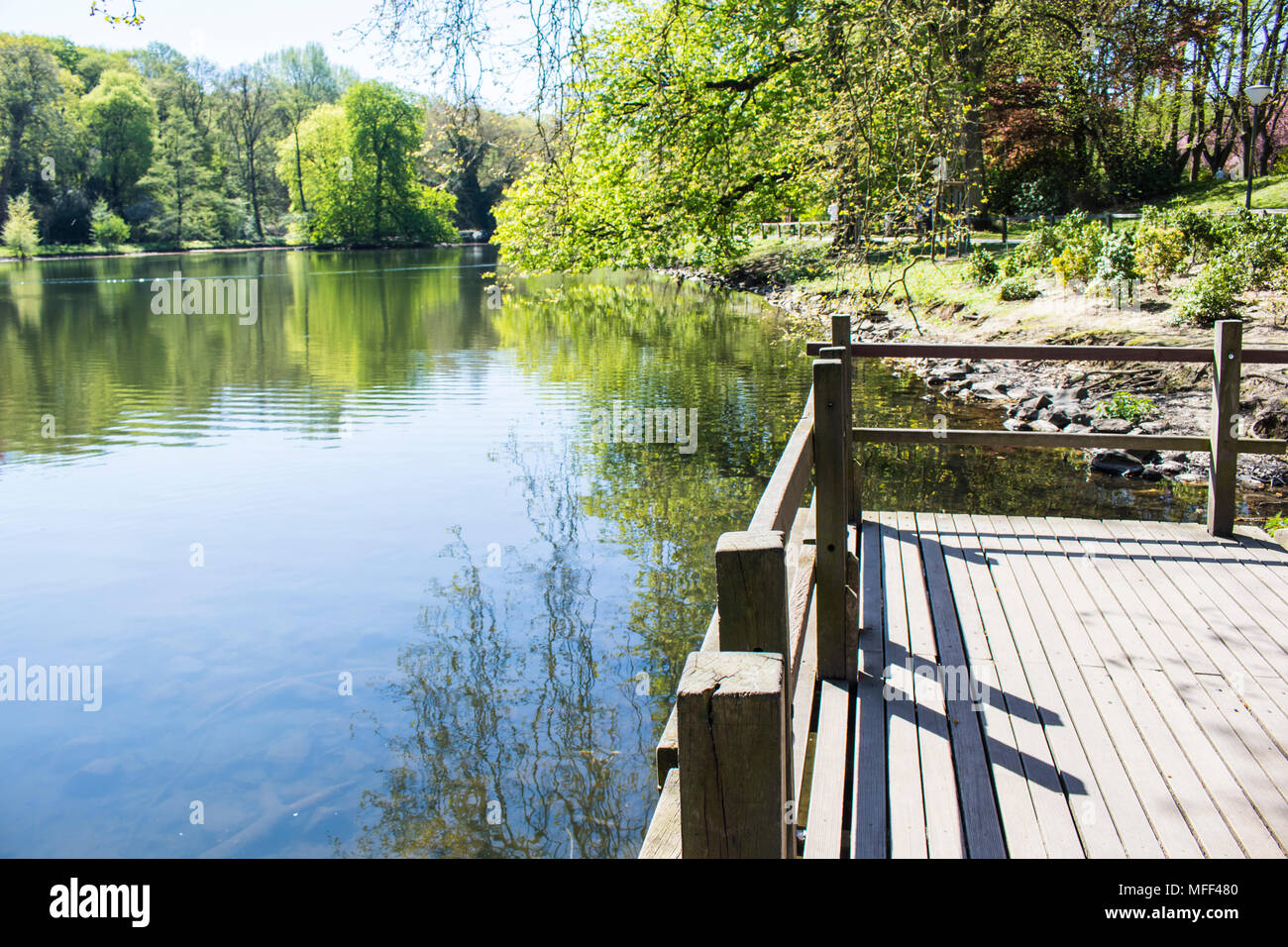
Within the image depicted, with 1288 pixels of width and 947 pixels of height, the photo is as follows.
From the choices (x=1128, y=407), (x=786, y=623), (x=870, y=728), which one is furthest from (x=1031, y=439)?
(x=1128, y=407)

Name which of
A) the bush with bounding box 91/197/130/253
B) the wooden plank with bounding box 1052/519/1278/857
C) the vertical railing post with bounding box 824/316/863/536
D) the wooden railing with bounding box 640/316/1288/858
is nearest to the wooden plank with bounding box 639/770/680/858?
the wooden railing with bounding box 640/316/1288/858

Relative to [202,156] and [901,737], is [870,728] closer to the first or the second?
[901,737]

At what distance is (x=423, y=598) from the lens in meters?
8.85

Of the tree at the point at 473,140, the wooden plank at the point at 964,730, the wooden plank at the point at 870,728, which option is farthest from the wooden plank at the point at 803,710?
the tree at the point at 473,140

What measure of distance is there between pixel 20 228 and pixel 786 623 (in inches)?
2981

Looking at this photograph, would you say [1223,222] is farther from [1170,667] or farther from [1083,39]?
[1170,667]

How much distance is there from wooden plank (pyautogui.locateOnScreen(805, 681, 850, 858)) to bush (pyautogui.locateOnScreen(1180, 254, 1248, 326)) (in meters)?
12.8

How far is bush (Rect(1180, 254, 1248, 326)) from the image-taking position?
1462cm

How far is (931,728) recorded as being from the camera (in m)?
4.11

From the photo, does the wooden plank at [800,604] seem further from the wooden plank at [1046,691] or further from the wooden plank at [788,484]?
the wooden plank at [1046,691]

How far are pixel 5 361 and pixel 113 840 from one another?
854 inches

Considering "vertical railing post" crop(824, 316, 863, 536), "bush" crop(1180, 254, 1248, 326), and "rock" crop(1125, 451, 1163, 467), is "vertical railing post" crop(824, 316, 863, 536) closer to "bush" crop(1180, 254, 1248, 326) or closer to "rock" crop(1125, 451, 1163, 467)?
"rock" crop(1125, 451, 1163, 467)

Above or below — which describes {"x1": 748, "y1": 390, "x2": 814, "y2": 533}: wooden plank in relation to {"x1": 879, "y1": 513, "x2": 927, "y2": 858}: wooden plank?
above

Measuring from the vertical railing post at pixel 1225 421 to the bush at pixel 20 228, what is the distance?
74030mm
